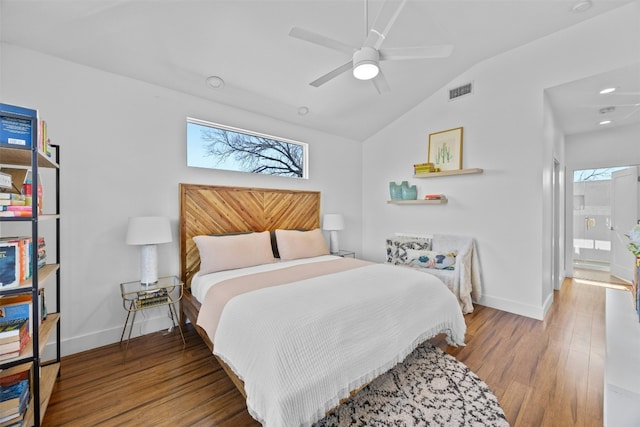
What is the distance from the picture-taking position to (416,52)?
1.97m

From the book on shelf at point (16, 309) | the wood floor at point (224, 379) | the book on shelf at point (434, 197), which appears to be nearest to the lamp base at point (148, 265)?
the wood floor at point (224, 379)

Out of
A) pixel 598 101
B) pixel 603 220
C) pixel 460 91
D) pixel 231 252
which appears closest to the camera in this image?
pixel 231 252

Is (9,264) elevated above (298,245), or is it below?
above

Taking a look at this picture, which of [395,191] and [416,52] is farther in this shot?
[395,191]

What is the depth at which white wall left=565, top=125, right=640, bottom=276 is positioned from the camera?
390 cm

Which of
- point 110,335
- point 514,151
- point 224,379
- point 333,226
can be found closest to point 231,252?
point 224,379

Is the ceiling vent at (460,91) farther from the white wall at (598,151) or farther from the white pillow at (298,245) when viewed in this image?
the white pillow at (298,245)

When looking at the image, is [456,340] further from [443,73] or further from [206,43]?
[206,43]

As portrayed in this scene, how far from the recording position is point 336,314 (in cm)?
163

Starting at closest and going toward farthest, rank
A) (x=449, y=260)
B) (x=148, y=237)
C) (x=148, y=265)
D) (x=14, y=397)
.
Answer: (x=14, y=397) → (x=148, y=237) → (x=148, y=265) → (x=449, y=260)

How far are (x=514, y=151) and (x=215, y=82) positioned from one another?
3.64 m

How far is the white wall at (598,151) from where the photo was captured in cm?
390

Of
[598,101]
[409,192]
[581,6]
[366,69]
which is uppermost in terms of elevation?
[581,6]

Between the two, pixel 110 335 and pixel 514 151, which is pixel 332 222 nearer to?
pixel 514 151
